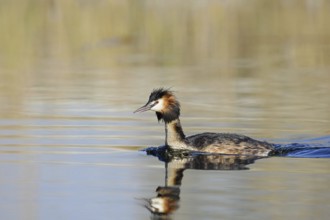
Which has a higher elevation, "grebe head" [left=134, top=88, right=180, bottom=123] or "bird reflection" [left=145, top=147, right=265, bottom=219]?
"grebe head" [left=134, top=88, right=180, bottom=123]

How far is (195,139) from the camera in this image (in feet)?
43.2

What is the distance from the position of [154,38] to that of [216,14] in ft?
21.8

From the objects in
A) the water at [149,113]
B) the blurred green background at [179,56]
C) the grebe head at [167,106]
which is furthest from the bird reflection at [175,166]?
the blurred green background at [179,56]

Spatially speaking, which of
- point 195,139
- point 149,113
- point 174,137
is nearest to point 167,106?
point 174,137

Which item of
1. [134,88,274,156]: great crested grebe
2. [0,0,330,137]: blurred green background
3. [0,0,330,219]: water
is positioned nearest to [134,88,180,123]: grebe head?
[134,88,274,156]: great crested grebe

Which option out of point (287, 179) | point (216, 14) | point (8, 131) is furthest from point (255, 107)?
point (216, 14)

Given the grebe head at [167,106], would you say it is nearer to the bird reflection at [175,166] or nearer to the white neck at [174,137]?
the white neck at [174,137]

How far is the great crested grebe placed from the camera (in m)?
12.8

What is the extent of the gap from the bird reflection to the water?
0.03m

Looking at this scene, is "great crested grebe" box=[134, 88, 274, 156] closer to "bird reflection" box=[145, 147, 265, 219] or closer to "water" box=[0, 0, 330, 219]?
"bird reflection" box=[145, 147, 265, 219]

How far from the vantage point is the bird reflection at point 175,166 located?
948cm

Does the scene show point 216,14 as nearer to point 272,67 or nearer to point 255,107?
point 272,67

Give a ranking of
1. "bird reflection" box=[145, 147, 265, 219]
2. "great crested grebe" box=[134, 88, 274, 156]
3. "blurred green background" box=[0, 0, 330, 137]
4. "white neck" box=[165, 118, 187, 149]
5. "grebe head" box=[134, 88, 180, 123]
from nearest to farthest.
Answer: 1. "bird reflection" box=[145, 147, 265, 219]
2. "great crested grebe" box=[134, 88, 274, 156]
3. "white neck" box=[165, 118, 187, 149]
4. "grebe head" box=[134, 88, 180, 123]
5. "blurred green background" box=[0, 0, 330, 137]

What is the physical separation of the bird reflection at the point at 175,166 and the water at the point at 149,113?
3 centimetres
